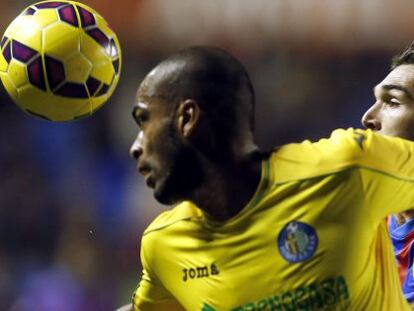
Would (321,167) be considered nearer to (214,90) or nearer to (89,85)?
(214,90)

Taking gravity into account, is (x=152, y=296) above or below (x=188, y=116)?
below

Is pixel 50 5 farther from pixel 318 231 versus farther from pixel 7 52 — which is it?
pixel 318 231

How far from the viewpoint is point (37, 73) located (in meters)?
3.02

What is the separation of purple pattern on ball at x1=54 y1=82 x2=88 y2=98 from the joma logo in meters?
1.00

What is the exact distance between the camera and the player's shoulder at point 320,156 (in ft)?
6.78

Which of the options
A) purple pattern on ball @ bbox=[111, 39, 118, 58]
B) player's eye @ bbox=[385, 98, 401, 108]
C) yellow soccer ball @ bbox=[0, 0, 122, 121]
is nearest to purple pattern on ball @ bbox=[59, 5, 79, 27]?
yellow soccer ball @ bbox=[0, 0, 122, 121]

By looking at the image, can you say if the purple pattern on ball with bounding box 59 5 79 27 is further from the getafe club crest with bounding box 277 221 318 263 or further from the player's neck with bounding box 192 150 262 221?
the getafe club crest with bounding box 277 221 318 263

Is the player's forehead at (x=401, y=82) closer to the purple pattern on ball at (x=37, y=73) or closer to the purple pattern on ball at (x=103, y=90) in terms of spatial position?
the purple pattern on ball at (x=103, y=90)

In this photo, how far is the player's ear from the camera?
2.07m

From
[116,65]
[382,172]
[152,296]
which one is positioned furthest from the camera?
[116,65]

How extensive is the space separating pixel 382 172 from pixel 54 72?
139cm

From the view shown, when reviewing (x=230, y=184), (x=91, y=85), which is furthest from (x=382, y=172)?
(x=91, y=85)

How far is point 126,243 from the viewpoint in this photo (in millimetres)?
4910

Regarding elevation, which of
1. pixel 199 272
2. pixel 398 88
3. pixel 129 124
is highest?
pixel 398 88
